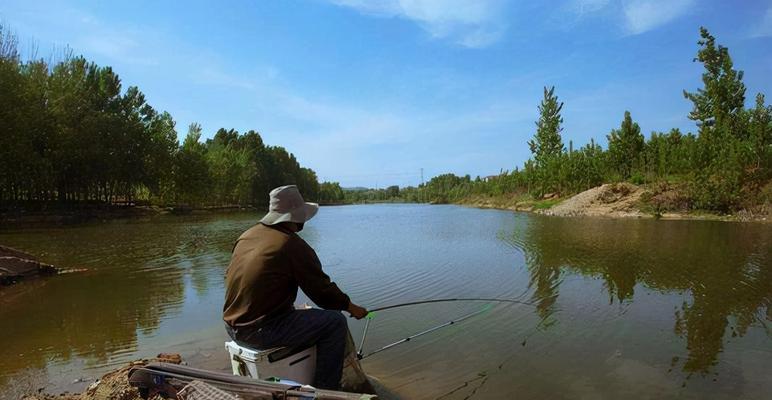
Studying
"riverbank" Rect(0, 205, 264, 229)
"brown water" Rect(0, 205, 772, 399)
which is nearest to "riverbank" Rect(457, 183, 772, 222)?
"brown water" Rect(0, 205, 772, 399)

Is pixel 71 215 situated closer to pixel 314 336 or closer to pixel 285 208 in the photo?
pixel 285 208

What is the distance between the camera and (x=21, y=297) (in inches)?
373

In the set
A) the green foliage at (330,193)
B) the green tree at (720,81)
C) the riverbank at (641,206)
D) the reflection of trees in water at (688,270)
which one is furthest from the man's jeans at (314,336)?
the green foliage at (330,193)

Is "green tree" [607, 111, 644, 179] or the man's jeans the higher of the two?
"green tree" [607, 111, 644, 179]

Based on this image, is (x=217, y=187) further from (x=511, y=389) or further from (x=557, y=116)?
(x=511, y=389)

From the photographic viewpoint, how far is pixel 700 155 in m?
35.3

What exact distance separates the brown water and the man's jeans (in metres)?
1.42

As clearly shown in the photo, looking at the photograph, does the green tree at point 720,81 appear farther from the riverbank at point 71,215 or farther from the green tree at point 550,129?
the riverbank at point 71,215

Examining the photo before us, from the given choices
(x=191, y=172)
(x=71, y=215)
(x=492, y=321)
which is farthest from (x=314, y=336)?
(x=191, y=172)

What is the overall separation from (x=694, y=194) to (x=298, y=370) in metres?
37.7

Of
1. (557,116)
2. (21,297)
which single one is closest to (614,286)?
(21,297)

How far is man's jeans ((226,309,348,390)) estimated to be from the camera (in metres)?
3.66

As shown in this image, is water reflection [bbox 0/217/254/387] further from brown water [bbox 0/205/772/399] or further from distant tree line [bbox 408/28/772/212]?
distant tree line [bbox 408/28/772/212]

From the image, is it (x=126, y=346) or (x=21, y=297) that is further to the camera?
(x=21, y=297)
